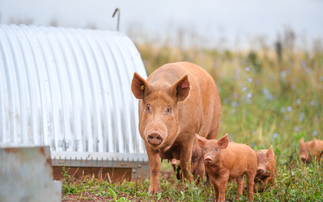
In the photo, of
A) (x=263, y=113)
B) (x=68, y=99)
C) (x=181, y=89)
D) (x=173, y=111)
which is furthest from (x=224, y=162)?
(x=263, y=113)

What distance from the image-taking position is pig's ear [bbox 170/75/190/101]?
3649mm

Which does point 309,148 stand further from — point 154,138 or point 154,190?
point 154,138

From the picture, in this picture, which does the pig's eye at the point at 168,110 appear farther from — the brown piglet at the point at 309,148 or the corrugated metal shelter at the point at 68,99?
the brown piglet at the point at 309,148

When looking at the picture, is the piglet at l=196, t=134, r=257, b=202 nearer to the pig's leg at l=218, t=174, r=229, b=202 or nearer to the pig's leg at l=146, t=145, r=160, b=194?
the pig's leg at l=218, t=174, r=229, b=202

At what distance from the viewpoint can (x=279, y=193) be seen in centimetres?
375

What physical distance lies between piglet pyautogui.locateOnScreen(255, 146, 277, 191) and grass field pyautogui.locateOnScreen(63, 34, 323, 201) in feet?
0.38

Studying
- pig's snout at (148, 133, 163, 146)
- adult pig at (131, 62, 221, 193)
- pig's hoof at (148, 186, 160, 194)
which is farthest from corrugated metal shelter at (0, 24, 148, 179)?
pig's snout at (148, 133, 163, 146)

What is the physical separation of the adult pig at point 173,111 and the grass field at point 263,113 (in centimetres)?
37

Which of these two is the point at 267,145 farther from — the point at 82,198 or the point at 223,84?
the point at 223,84

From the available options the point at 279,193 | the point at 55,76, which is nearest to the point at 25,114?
the point at 55,76

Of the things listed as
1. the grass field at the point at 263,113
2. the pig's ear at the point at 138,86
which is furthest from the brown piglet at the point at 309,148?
the pig's ear at the point at 138,86

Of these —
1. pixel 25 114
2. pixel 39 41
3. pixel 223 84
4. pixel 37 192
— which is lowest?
pixel 223 84

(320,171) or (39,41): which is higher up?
(39,41)

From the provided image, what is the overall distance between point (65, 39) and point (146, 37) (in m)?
6.50
